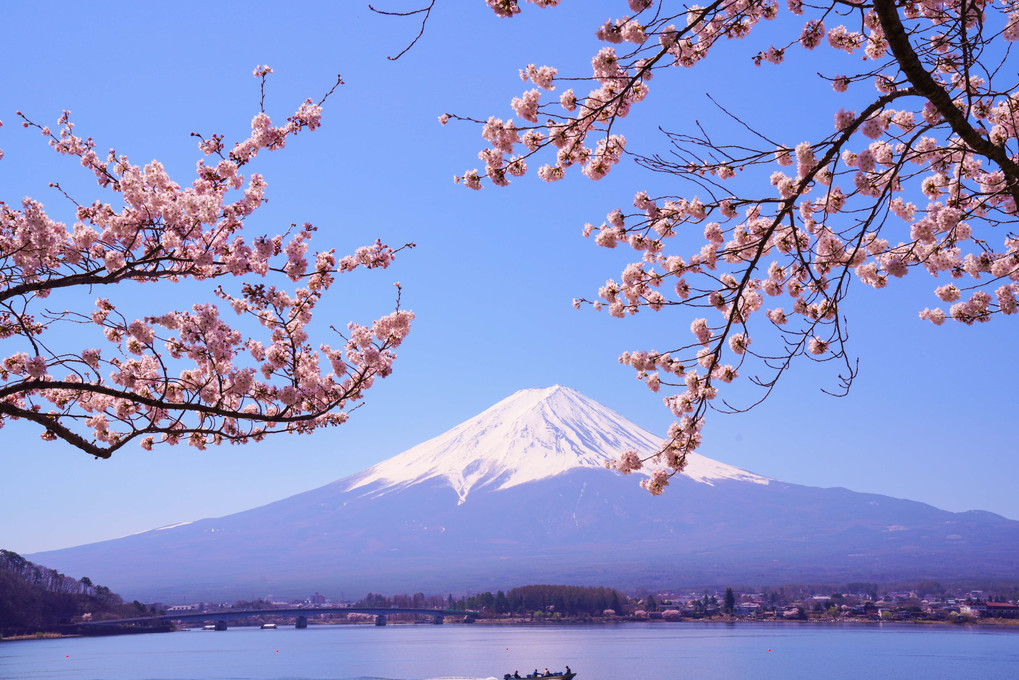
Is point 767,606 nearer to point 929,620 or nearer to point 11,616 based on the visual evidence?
point 929,620

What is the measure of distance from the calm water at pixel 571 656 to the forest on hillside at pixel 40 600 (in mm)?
1917

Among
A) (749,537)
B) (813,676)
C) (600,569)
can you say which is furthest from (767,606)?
(749,537)

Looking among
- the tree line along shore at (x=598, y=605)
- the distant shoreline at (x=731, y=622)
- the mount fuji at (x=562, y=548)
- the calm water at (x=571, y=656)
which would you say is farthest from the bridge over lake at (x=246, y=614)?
the mount fuji at (x=562, y=548)

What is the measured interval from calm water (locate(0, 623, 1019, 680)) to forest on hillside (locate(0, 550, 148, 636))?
1917 mm

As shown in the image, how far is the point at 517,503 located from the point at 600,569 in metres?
54.2

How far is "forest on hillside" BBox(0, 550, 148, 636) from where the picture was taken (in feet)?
219

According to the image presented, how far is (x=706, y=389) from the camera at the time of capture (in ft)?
14.8

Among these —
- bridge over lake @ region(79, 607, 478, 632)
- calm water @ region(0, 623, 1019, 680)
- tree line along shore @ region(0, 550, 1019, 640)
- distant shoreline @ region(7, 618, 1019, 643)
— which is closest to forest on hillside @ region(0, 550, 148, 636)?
tree line along shore @ region(0, 550, 1019, 640)

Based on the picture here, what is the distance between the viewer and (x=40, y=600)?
232 ft

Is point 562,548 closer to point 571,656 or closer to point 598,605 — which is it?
point 598,605

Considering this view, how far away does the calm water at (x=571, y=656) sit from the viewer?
40875 mm

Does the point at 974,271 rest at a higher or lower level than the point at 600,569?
higher

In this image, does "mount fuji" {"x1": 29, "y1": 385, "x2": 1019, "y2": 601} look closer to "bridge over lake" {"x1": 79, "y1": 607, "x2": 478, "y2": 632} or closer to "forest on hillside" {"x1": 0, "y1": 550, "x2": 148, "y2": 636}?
"bridge over lake" {"x1": 79, "y1": 607, "x2": 478, "y2": 632}

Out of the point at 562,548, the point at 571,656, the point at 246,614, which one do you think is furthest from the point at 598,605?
the point at 562,548
